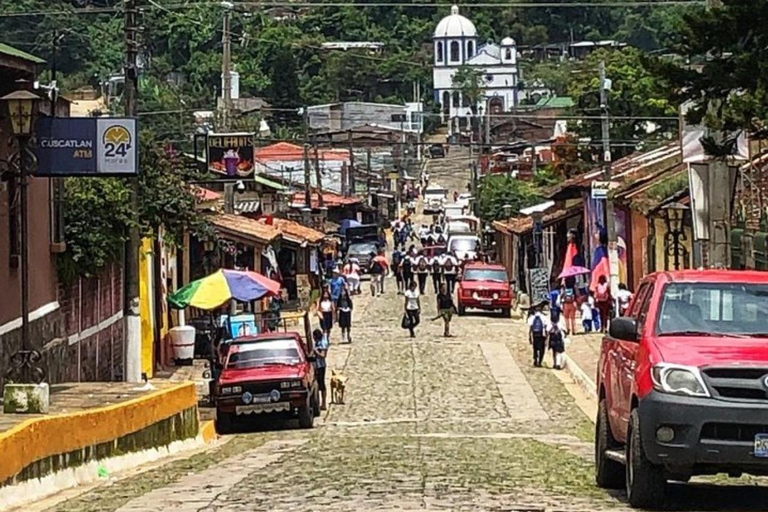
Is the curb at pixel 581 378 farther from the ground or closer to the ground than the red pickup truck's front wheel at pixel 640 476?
closer to the ground

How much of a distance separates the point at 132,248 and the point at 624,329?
16.0m

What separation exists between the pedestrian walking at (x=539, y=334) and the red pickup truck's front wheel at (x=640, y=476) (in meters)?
23.0

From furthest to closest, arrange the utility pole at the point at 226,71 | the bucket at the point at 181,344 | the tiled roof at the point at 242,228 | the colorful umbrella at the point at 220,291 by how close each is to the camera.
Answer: the tiled roof at the point at 242,228 → the utility pole at the point at 226,71 → the bucket at the point at 181,344 → the colorful umbrella at the point at 220,291

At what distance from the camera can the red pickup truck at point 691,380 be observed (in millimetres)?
10586

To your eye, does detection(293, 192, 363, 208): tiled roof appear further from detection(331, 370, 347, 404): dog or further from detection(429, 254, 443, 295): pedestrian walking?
detection(331, 370, 347, 404): dog

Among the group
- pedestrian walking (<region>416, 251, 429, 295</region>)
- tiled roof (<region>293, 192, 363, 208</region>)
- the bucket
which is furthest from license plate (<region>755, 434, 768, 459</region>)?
tiled roof (<region>293, 192, 363, 208</region>)

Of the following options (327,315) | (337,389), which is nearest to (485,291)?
(327,315)

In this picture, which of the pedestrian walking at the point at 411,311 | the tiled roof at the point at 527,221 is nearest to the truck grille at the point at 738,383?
the pedestrian walking at the point at 411,311

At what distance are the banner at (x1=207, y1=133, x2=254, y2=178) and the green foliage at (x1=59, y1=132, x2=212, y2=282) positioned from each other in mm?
8458

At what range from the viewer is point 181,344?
3569 cm

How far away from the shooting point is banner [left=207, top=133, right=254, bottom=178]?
3972 centimetres

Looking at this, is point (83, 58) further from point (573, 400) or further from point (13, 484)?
point (13, 484)

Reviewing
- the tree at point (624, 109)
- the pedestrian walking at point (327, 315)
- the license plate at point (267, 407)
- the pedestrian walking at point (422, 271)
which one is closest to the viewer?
the license plate at point (267, 407)

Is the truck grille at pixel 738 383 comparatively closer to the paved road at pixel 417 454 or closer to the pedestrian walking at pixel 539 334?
the paved road at pixel 417 454
